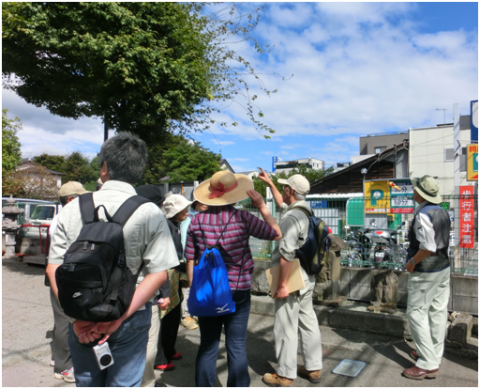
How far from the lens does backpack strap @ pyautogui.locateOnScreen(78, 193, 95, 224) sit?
1.76 metres

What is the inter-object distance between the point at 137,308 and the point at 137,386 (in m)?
0.46

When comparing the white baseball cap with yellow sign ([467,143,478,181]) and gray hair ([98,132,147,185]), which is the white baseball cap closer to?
gray hair ([98,132,147,185])

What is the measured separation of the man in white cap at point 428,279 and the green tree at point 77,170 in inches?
2434

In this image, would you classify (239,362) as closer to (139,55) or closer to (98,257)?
(98,257)

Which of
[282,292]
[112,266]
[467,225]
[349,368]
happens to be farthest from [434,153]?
[112,266]

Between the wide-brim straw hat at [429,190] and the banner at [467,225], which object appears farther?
the banner at [467,225]

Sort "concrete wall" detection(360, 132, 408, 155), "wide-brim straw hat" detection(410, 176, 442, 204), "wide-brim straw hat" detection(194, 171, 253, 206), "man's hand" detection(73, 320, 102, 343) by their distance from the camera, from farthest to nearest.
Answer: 1. "concrete wall" detection(360, 132, 408, 155)
2. "wide-brim straw hat" detection(410, 176, 442, 204)
3. "wide-brim straw hat" detection(194, 171, 253, 206)
4. "man's hand" detection(73, 320, 102, 343)

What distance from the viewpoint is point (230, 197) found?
2904mm

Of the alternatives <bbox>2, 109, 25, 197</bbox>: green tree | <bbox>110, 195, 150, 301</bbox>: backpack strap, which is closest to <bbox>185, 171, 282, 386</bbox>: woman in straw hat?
<bbox>110, 195, 150, 301</bbox>: backpack strap

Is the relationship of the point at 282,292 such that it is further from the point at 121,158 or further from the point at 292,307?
the point at 121,158

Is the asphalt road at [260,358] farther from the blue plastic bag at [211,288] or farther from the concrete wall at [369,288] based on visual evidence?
the blue plastic bag at [211,288]

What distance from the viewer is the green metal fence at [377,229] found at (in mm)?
5258

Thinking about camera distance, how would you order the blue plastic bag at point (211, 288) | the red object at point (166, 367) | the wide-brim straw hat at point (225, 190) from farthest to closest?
the red object at point (166, 367), the wide-brim straw hat at point (225, 190), the blue plastic bag at point (211, 288)

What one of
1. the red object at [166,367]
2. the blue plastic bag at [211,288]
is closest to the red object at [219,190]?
the blue plastic bag at [211,288]
